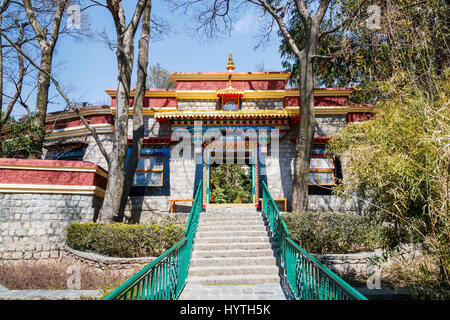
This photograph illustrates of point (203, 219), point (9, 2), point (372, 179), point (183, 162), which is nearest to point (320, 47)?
point (183, 162)

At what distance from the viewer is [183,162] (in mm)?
10539

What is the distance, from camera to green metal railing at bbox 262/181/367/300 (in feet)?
9.18

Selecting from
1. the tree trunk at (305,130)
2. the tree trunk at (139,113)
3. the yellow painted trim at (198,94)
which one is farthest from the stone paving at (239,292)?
the yellow painted trim at (198,94)

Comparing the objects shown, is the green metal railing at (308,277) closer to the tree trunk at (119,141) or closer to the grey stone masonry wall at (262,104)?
the tree trunk at (119,141)

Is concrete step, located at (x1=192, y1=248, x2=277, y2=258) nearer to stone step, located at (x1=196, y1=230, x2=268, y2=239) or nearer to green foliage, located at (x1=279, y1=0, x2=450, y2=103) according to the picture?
stone step, located at (x1=196, y1=230, x2=268, y2=239)

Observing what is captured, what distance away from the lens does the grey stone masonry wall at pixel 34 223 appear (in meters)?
7.31

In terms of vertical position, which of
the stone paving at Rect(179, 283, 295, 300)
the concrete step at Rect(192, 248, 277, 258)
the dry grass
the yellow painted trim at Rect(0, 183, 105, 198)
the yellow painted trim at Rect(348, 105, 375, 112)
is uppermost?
the yellow painted trim at Rect(348, 105, 375, 112)

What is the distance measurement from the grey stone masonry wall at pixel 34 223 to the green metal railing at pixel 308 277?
20.3ft

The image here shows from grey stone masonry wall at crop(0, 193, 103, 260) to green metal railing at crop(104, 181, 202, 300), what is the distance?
4495 mm

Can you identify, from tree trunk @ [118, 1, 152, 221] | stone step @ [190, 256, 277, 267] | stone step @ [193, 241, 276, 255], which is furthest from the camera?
tree trunk @ [118, 1, 152, 221]

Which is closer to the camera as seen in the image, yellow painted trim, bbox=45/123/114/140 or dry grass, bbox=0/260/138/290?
dry grass, bbox=0/260/138/290

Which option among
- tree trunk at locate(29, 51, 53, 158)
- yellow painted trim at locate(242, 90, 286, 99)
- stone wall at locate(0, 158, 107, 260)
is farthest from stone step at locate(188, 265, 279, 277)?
tree trunk at locate(29, 51, 53, 158)

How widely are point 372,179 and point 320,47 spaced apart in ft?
37.5
